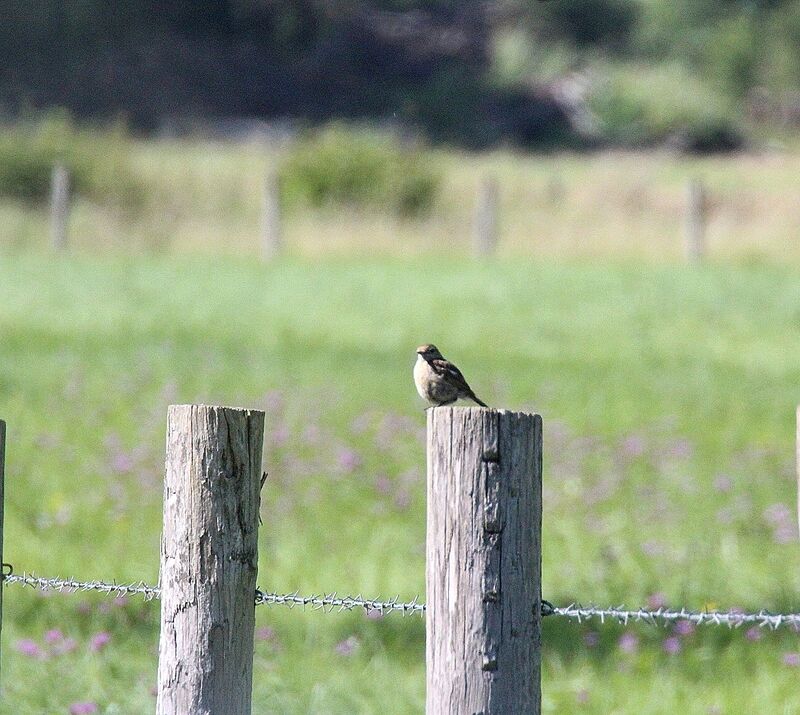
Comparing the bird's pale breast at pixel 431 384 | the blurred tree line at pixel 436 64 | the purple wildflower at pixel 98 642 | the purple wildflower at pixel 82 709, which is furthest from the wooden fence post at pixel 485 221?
the blurred tree line at pixel 436 64

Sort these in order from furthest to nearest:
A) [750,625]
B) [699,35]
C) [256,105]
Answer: [256,105] → [699,35] → [750,625]

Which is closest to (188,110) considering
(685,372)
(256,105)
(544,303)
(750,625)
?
(256,105)

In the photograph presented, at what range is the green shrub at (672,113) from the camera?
183 feet

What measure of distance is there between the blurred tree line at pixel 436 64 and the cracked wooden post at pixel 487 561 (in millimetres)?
51408

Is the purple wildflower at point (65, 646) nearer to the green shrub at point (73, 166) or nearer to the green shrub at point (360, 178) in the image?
the green shrub at point (360, 178)

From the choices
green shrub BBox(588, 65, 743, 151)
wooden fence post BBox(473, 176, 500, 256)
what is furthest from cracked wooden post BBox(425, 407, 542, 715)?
green shrub BBox(588, 65, 743, 151)

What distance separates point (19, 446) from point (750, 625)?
5.39m

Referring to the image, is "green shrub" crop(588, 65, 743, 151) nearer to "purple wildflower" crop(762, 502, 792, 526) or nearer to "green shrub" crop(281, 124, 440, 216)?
"green shrub" crop(281, 124, 440, 216)

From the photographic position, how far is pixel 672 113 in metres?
55.7

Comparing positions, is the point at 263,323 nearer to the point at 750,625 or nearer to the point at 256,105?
the point at 750,625

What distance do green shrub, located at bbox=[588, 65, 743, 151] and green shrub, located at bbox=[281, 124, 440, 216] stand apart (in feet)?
85.3

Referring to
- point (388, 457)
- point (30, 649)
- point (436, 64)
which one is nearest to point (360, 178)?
point (388, 457)

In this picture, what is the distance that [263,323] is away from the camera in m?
17.0

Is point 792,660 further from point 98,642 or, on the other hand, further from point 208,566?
point 208,566
